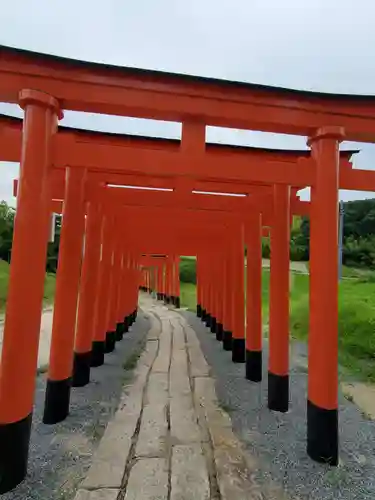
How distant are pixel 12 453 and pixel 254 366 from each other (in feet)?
13.9

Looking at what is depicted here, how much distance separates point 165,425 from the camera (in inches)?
171

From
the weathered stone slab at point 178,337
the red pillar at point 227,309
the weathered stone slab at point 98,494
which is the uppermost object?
the red pillar at point 227,309

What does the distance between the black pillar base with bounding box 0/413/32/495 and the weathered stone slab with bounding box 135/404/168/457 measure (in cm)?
108

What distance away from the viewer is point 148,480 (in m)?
3.11

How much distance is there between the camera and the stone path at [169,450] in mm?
2994

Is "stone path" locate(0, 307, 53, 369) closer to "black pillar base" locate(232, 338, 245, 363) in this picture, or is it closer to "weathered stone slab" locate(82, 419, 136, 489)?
"weathered stone slab" locate(82, 419, 136, 489)

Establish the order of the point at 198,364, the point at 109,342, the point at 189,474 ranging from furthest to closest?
the point at 109,342
the point at 198,364
the point at 189,474

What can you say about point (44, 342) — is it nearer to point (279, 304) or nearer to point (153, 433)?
point (153, 433)

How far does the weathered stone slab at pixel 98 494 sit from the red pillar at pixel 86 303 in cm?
298

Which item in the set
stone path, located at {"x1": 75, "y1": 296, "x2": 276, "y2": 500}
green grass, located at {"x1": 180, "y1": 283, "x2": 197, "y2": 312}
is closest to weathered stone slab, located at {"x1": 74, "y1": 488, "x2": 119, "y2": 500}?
stone path, located at {"x1": 75, "y1": 296, "x2": 276, "y2": 500}

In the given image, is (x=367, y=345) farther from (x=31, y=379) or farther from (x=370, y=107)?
(x=31, y=379)

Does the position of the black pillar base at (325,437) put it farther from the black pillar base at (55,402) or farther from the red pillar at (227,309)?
the red pillar at (227,309)

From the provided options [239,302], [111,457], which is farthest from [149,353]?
[111,457]

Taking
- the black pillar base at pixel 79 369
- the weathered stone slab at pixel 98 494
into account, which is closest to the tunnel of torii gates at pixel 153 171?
the weathered stone slab at pixel 98 494
